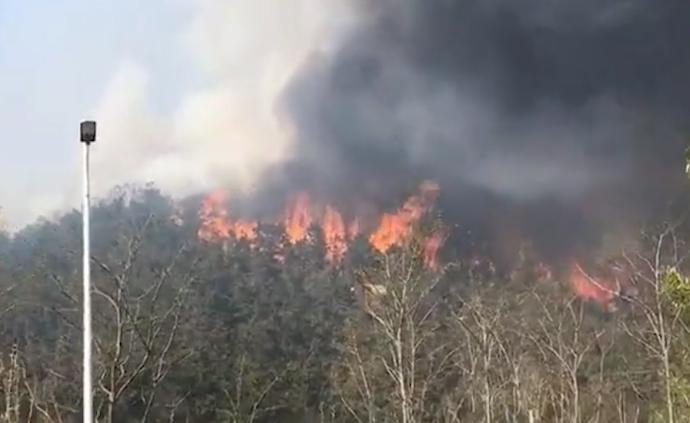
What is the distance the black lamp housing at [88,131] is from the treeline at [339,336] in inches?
478

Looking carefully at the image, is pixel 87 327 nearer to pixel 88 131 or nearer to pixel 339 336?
pixel 88 131

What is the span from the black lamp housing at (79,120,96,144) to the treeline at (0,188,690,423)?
12131 millimetres

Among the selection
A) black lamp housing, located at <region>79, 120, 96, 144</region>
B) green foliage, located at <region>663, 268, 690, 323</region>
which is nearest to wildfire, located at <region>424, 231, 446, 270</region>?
green foliage, located at <region>663, 268, 690, 323</region>

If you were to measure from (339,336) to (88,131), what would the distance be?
3263cm

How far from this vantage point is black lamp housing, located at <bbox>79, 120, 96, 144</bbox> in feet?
39.4

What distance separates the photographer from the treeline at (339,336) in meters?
28.5

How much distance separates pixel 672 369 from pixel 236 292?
80.5 ft

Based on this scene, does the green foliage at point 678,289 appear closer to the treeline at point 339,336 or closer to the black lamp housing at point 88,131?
the black lamp housing at point 88,131

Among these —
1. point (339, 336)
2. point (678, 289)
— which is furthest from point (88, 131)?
point (339, 336)

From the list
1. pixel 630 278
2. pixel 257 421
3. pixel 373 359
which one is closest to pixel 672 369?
pixel 630 278

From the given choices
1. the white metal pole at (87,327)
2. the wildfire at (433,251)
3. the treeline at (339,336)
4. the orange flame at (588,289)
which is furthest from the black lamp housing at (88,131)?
the orange flame at (588,289)

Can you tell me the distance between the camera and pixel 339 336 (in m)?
43.8

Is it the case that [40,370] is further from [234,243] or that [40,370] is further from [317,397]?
[234,243]

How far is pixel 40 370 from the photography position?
35.7m
